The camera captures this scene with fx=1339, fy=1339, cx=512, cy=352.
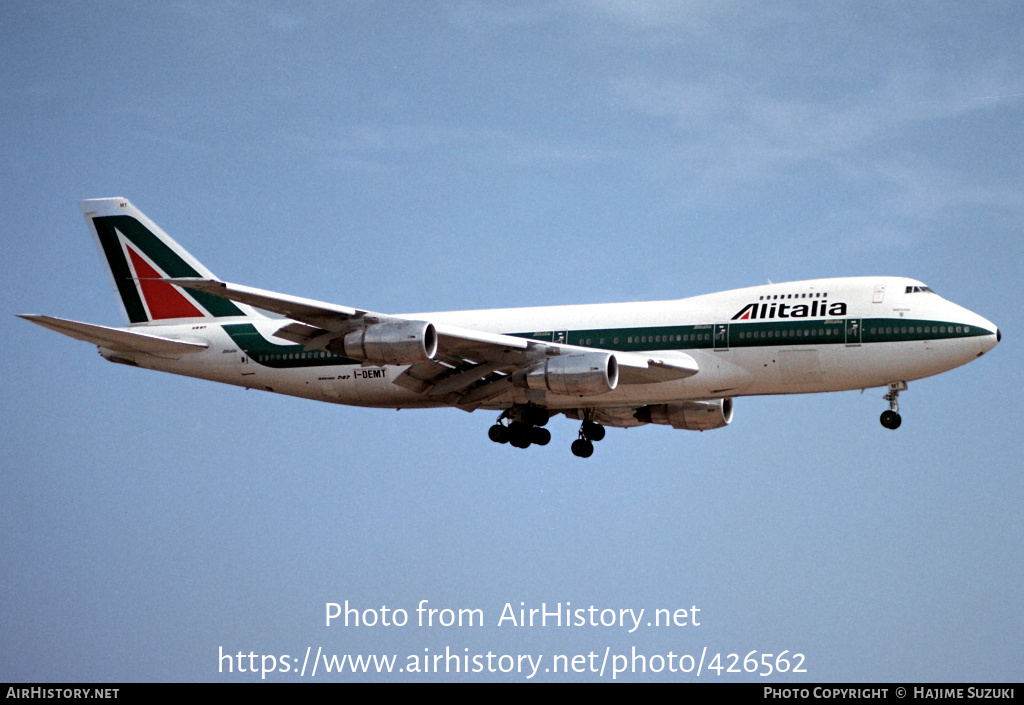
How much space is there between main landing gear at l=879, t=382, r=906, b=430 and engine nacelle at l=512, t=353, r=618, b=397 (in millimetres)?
9295

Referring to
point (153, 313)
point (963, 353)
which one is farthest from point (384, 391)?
point (963, 353)

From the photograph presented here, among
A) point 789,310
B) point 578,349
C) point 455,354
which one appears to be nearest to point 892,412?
point 789,310

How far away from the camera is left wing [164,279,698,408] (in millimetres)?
42812

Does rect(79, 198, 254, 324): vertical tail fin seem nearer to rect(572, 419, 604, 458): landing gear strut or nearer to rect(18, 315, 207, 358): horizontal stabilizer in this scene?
rect(18, 315, 207, 358): horizontal stabilizer

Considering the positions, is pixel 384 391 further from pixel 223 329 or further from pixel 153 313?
pixel 153 313

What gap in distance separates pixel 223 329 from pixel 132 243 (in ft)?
20.2

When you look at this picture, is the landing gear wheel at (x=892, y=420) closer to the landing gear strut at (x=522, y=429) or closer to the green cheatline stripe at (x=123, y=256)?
the landing gear strut at (x=522, y=429)

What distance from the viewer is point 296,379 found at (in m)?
50.9

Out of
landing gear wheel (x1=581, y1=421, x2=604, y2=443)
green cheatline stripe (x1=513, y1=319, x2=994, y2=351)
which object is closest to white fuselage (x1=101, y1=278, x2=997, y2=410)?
green cheatline stripe (x1=513, y1=319, x2=994, y2=351)

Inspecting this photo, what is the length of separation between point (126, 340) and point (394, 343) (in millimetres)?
12937

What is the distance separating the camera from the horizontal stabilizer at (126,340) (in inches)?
1863

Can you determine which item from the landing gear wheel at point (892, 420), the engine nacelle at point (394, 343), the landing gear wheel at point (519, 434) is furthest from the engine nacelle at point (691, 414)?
the engine nacelle at point (394, 343)

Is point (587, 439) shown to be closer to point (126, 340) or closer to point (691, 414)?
point (691, 414)
